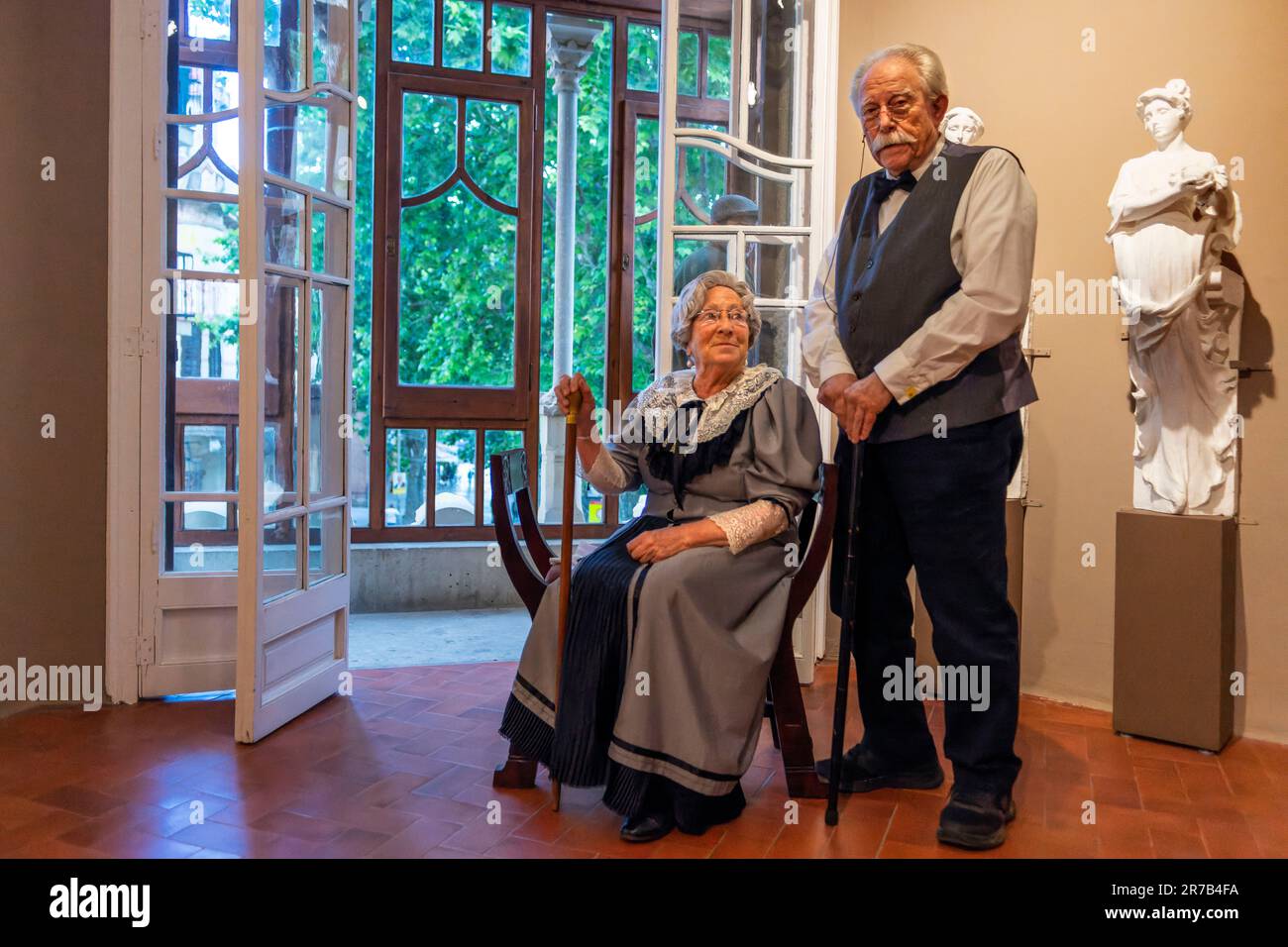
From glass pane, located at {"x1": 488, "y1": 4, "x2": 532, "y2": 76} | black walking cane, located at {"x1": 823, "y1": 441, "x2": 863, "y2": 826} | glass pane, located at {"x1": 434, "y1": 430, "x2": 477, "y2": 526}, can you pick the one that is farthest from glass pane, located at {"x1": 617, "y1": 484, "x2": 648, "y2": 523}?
black walking cane, located at {"x1": 823, "y1": 441, "x2": 863, "y2": 826}

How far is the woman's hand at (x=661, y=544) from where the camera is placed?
2.66m

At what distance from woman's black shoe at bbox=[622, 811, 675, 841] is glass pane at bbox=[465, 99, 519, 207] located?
171 inches

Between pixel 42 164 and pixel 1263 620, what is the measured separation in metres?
4.31

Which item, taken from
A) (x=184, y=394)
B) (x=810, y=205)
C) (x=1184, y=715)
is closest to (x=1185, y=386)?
(x=1184, y=715)

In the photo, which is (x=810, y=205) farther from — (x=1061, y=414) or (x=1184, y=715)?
(x=1184, y=715)

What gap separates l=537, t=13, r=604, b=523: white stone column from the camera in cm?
616

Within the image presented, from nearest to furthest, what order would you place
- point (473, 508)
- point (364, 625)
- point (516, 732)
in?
point (516, 732) → point (364, 625) → point (473, 508)

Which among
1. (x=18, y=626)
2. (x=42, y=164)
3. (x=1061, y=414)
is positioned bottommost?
(x=18, y=626)

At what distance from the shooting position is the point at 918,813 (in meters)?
2.71

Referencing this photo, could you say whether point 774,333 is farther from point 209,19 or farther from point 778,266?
point 209,19

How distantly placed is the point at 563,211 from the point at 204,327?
3105 millimetres

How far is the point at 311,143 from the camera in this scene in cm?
352

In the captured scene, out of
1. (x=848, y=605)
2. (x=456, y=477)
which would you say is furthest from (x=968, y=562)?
(x=456, y=477)

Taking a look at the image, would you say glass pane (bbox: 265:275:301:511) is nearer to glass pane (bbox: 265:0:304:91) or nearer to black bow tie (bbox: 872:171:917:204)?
glass pane (bbox: 265:0:304:91)
